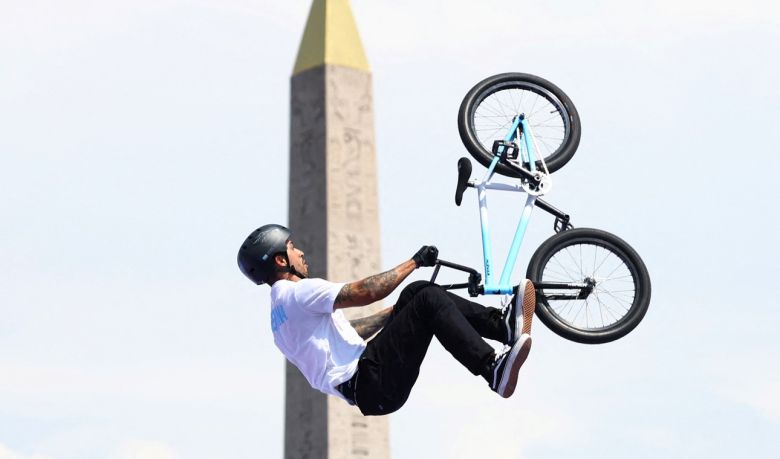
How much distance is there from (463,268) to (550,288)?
4.50 feet

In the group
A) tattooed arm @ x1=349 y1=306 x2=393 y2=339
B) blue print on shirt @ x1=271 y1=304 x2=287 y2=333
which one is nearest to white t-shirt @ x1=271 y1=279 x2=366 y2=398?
blue print on shirt @ x1=271 y1=304 x2=287 y2=333

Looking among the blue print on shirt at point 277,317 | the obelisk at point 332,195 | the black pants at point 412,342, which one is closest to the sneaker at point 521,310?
the black pants at point 412,342

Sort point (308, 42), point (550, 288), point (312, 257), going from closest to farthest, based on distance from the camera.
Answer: point (550, 288)
point (312, 257)
point (308, 42)

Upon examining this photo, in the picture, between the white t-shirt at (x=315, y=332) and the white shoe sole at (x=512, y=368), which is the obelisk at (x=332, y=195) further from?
the white shoe sole at (x=512, y=368)

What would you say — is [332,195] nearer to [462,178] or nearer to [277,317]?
[462,178]

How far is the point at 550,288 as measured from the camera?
19.7 metres

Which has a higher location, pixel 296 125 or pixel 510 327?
pixel 296 125

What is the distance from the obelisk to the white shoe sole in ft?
58.8

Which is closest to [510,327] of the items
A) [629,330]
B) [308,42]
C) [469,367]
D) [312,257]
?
[469,367]

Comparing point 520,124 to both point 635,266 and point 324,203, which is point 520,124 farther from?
point 324,203

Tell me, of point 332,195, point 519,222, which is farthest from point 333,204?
point 519,222

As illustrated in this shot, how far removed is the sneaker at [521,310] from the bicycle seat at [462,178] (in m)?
0.97

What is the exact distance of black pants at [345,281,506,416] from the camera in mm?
18344

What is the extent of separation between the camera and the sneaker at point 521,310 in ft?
60.4
